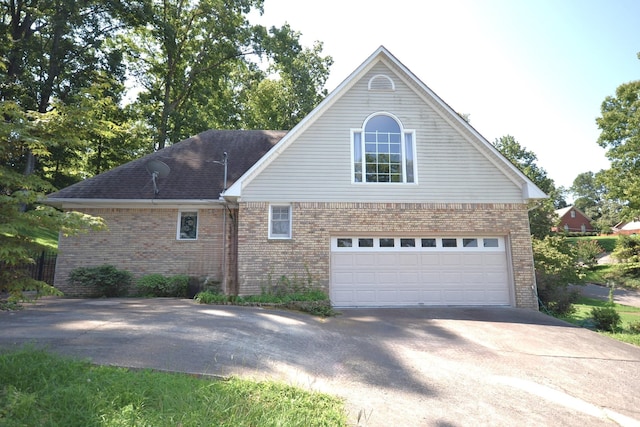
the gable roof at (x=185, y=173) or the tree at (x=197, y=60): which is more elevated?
the tree at (x=197, y=60)

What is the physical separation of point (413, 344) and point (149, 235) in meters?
10.1

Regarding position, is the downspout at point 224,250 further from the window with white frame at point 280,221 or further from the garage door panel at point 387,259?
the garage door panel at point 387,259

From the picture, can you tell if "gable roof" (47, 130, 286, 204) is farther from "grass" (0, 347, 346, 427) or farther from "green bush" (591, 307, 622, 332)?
"green bush" (591, 307, 622, 332)

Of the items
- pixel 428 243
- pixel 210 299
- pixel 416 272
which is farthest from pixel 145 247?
pixel 428 243

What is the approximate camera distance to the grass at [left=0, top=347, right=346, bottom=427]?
3227 millimetres

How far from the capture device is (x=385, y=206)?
11125 millimetres

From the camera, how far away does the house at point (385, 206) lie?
10.8m

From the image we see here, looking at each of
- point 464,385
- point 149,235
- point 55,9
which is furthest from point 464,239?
point 55,9

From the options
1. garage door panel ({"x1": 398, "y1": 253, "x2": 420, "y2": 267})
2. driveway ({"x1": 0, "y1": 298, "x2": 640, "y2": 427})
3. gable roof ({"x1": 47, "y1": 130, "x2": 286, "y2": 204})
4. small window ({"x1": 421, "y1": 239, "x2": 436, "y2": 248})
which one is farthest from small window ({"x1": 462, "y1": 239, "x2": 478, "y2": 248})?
gable roof ({"x1": 47, "y1": 130, "x2": 286, "y2": 204})

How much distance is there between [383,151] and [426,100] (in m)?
2.31

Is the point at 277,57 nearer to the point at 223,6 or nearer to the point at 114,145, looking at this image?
the point at 223,6

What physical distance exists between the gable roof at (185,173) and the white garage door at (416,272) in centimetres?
570

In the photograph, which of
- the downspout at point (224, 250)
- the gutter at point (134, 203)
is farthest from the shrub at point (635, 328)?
the gutter at point (134, 203)

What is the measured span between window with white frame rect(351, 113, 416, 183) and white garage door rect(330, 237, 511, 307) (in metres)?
2.09
